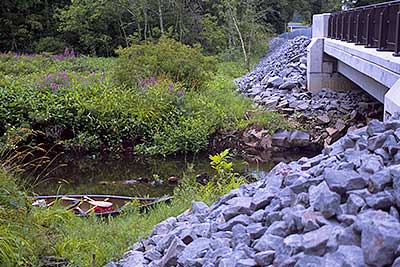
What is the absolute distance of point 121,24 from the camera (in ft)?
83.7

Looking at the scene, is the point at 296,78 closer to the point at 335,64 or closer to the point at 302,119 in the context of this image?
the point at 335,64

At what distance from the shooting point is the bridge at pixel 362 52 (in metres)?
6.46

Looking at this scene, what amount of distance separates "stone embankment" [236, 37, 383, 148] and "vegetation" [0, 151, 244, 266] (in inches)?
268

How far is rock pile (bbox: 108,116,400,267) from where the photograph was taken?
248 cm

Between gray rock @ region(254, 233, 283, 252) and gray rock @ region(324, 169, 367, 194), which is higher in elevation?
gray rock @ region(324, 169, 367, 194)

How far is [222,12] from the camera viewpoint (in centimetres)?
2438

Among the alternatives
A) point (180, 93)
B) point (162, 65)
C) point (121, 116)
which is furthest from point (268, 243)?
point (162, 65)

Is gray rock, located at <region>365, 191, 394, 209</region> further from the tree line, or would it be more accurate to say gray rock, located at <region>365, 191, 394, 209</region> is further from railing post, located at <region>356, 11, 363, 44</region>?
the tree line

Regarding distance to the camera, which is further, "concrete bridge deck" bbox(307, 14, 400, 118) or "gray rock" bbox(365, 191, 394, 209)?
"concrete bridge deck" bbox(307, 14, 400, 118)

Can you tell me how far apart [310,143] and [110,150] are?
4.18m

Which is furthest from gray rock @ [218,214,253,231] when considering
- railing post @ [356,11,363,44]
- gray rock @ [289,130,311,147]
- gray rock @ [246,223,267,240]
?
gray rock @ [289,130,311,147]

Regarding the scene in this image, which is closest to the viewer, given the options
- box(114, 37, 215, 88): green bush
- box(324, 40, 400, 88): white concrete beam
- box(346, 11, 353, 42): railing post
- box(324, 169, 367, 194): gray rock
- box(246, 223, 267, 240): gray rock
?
box(324, 169, 367, 194): gray rock

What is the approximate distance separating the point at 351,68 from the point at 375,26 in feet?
9.65

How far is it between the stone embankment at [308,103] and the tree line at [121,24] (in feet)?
26.6
